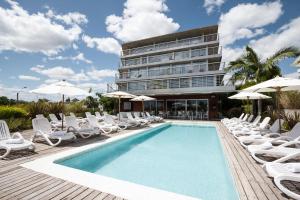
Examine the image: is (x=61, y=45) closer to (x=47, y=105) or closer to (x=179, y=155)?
(x=47, y=105)

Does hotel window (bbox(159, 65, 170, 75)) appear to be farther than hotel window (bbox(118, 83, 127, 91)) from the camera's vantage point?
No

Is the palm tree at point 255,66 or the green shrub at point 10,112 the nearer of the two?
the green shrub at point 10,112

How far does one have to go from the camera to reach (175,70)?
26.1 meters

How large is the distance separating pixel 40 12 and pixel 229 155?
14.0 m

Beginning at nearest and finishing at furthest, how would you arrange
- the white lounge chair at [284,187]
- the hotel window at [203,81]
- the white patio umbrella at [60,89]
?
the white lounge chair at [284,187] → the white patio umbrella at [60,89] → the hotel window at [203,81]

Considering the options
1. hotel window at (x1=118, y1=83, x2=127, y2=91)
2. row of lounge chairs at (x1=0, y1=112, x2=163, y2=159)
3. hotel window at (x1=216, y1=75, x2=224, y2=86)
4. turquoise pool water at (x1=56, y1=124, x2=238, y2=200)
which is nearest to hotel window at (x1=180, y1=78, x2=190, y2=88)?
hotel window at (x1=216, y1=75, x2=224, y2=86)

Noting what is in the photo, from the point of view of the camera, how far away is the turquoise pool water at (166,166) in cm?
480

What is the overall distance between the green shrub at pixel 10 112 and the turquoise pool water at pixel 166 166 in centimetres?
734

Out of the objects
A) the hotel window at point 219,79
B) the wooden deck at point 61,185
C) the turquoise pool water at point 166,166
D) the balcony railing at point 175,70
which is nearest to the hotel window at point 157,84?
the balcony railing at point 175,70

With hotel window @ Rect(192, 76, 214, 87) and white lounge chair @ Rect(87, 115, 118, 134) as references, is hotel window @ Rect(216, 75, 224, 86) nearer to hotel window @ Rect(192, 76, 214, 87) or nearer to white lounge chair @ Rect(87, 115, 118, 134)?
hotel window @ Rect(192, 76, 214, 87)

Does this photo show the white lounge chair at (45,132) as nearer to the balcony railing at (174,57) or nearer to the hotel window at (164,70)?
the hotel window at (164,70)

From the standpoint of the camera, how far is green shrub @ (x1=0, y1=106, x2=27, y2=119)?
10.8 metres

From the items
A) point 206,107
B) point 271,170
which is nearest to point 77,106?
point 206,107

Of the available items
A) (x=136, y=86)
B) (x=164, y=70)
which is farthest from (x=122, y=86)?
(x=164, y=70)
